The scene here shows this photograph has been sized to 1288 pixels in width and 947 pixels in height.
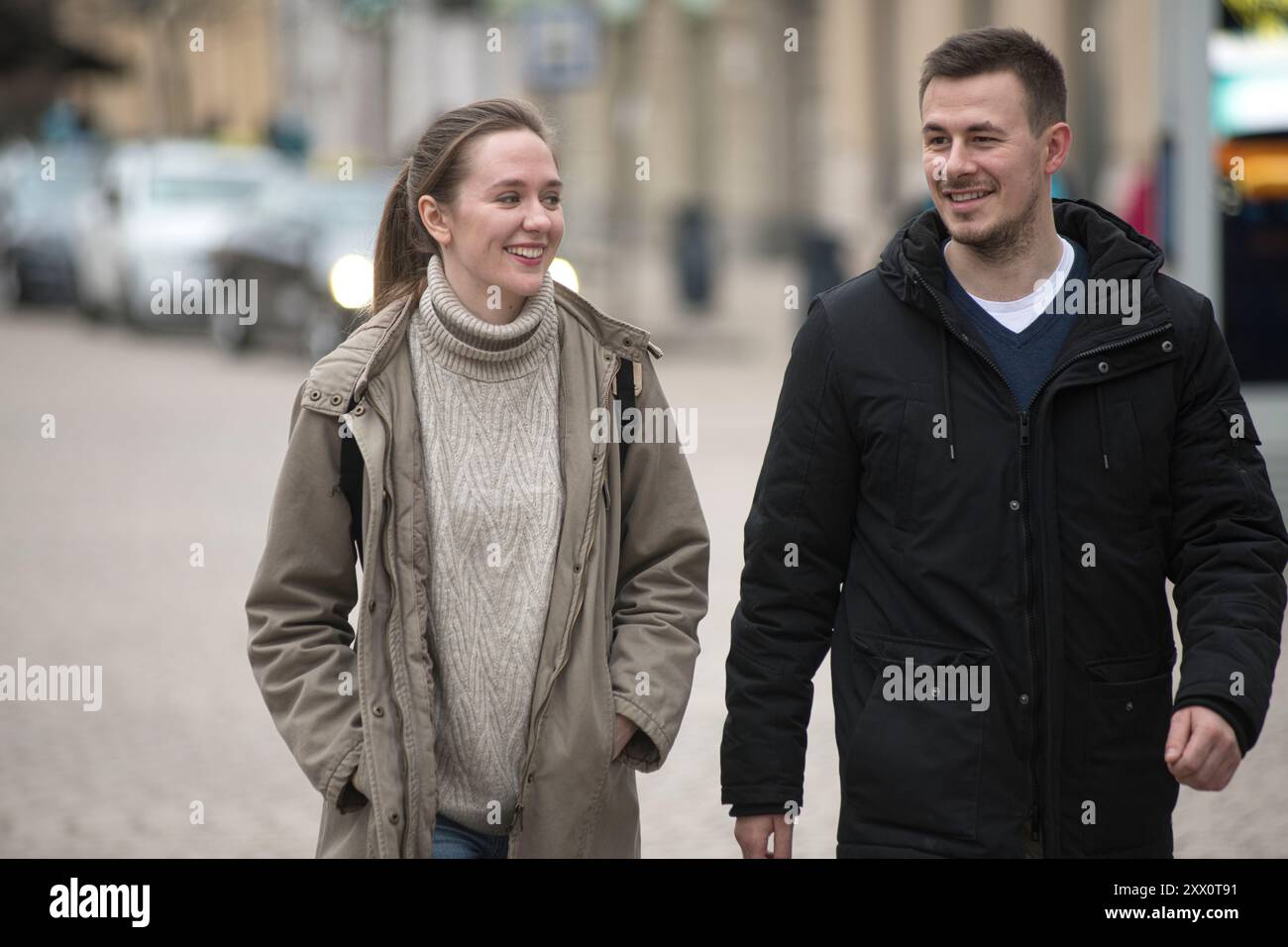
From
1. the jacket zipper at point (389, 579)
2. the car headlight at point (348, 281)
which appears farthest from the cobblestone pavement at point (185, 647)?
the jacket zipper at point (389, 579)

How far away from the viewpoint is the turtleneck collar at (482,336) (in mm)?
3697

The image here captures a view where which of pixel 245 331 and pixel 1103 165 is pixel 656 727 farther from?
pixel 1103 165

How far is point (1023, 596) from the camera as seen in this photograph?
3541mm

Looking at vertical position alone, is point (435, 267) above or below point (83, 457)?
above

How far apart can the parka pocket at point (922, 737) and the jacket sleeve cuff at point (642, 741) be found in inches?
12.6

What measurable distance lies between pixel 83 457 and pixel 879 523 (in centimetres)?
1276

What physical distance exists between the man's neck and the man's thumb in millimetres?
738

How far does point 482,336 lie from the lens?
3.69 m

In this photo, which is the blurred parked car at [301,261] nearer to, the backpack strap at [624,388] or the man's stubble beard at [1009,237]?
the backpack strap at [624,388]

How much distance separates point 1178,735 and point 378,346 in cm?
140

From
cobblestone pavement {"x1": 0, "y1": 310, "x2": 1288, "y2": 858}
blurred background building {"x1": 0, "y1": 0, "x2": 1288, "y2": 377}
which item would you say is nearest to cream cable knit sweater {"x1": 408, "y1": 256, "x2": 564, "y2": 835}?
cobblestone pavement {"x1": 0, "y1": 310, "x2": 1288, "y2": 858}

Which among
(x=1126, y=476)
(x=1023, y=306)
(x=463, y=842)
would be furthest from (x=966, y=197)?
(x=463, y=842)

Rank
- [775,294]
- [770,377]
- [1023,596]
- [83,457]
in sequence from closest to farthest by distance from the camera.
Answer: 1. [1023,596]
2. [83,457]
3. [770,377]
4. [775,294]

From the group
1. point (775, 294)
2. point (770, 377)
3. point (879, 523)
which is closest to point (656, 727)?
point (879, 523)
